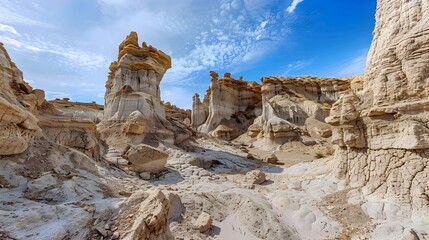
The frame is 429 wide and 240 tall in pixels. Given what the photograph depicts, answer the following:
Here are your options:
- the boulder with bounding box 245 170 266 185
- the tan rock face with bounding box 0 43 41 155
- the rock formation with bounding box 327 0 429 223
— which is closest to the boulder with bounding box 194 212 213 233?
the boulder with bounding box 245 170 266 185

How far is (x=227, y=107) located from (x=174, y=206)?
2909cm

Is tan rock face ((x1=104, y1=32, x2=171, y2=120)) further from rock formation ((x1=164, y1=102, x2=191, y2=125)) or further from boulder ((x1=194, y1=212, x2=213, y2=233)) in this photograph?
rock formation ((x1=164, y1=102, x2=191, y2=125))

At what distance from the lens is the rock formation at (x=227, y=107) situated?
3189 centimetres

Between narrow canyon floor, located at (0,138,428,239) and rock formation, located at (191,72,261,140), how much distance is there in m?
23.1

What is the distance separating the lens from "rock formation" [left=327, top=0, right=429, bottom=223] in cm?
518

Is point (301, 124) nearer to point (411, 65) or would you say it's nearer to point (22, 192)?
point (411, 65)

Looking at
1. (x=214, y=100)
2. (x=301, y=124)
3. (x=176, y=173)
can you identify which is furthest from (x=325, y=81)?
(x=176, y=173)

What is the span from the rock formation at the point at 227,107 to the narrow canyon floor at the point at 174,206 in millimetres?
23139

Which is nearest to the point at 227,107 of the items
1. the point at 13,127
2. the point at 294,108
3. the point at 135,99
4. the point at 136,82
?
the point at 294,108

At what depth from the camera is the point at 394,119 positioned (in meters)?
5.80

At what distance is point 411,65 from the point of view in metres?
5.63

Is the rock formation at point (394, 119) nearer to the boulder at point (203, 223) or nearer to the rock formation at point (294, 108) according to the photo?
the boulder at point (203, 223)

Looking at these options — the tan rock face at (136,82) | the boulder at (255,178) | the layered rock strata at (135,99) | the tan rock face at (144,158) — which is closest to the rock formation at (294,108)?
the layered rock strata at (135,99)

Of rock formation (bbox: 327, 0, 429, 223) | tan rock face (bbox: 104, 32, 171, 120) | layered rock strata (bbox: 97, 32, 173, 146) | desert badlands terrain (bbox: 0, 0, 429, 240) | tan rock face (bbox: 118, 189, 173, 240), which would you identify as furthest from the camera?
tan rock face (bbox: 104, 32, 171, 120)
